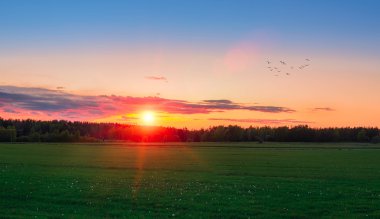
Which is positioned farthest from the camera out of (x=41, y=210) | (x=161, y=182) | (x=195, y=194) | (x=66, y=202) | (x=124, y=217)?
(x=161, y=182)

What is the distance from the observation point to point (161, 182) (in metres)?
39.1

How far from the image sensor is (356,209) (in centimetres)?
2516

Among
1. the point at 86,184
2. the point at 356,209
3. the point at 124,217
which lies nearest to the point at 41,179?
the point at 86,184

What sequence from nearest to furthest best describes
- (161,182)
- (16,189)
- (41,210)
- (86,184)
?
(41,210), (16,189), (86,184), (161,182)

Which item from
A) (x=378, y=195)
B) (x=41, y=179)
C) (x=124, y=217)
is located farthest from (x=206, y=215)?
(x=41, y=179)

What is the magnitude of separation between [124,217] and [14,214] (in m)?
5.23

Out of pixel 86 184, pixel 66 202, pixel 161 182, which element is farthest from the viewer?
pixel 161 182

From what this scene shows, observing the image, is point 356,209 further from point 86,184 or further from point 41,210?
point 86,184

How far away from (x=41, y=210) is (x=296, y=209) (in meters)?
13.0

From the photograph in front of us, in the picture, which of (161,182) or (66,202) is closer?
(66,202)

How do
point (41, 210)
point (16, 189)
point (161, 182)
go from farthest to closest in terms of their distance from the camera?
point (161, 182)
point (16, 189)
point (41, 210)

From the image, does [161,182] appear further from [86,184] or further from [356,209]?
[356,209]

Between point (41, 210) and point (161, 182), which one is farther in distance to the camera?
point (161, 182)

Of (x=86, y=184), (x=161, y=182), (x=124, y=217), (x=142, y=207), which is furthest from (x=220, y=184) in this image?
(x=124, y=217)
